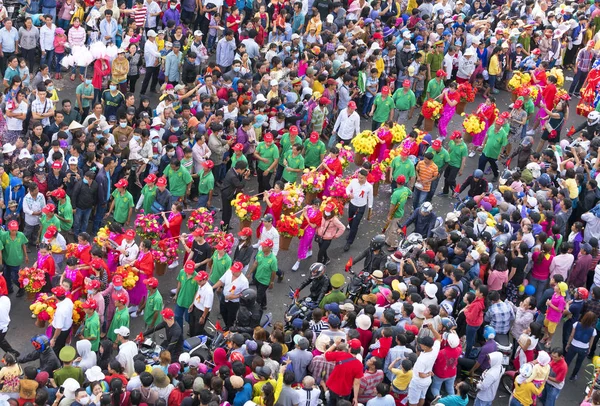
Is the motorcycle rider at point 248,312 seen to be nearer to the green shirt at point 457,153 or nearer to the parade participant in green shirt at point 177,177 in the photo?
the parade participant in green shirt at point 177,177

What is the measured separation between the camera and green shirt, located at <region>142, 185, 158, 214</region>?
1731 cm

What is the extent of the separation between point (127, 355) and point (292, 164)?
6562mm

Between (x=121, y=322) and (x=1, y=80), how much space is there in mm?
9606

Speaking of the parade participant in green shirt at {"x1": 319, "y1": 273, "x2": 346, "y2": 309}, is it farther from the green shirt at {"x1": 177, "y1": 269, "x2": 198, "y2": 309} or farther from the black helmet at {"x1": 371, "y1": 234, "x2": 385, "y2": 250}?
the green shirt at {"x1": 177, "y1": 269, "x2": 198, "y2": 309}

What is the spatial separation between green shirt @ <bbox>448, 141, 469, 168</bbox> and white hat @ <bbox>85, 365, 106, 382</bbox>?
958 centimetres

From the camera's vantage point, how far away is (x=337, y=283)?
50.5 feet

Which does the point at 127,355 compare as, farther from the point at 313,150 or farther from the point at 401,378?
the point at 313,150

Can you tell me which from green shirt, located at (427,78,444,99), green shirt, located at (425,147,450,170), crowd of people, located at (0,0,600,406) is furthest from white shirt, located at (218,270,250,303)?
green shirt, located at (427,78,444,99)

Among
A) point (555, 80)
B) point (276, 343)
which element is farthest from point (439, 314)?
point (555, 80)

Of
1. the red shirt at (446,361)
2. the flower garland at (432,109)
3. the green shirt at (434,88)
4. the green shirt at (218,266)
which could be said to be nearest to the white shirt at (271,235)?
the green shirt at (218,266)

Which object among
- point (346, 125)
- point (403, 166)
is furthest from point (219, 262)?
point (346, 125)

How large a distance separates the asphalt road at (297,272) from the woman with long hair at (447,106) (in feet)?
2.78

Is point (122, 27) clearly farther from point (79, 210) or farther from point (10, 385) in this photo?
point (10, 385)

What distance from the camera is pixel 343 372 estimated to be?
529 inches
